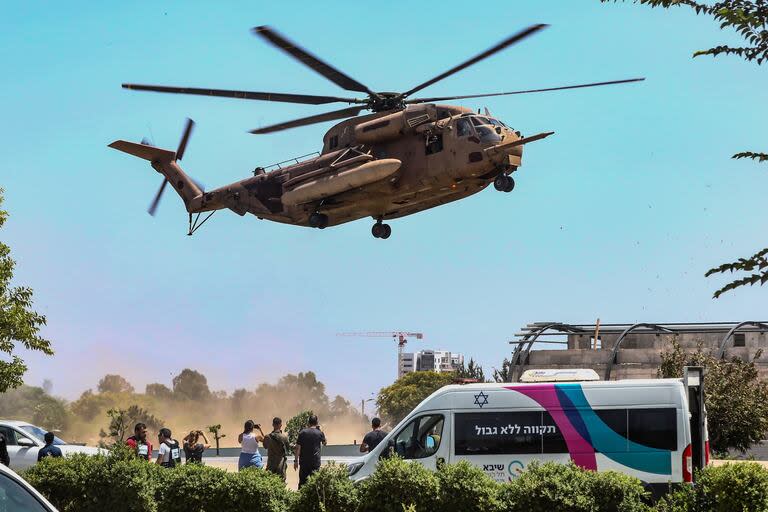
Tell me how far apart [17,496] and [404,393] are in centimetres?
11829

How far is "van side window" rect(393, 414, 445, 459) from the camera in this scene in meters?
17.5

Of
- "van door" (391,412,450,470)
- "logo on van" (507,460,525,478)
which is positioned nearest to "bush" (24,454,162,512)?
"van door" (391,412,450,470)

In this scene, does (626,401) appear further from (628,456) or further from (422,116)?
(422,116)

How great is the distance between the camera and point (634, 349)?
43.1m

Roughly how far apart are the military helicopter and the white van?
1156 cm

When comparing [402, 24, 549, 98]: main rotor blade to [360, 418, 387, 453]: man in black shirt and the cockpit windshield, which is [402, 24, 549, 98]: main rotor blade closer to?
the cockpit windshield

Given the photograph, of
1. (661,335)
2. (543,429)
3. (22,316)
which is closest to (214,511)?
(543,429)

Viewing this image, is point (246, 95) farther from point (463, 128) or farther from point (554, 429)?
point (554, 429)

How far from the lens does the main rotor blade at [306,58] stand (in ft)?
82.2

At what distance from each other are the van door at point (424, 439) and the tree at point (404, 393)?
101 meters

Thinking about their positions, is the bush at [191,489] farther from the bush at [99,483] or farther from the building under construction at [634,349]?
the building under construction at [634,349]

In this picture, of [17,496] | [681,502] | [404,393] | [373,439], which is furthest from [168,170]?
[404,393]

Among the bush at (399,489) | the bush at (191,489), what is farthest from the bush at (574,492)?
the bush at (191,489)

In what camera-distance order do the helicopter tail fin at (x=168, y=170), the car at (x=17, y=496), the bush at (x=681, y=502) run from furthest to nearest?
the helicopter tail fin at (x=168, y=170)
the bush at (x=681, y=502)
the car at (x=17, y=496)
